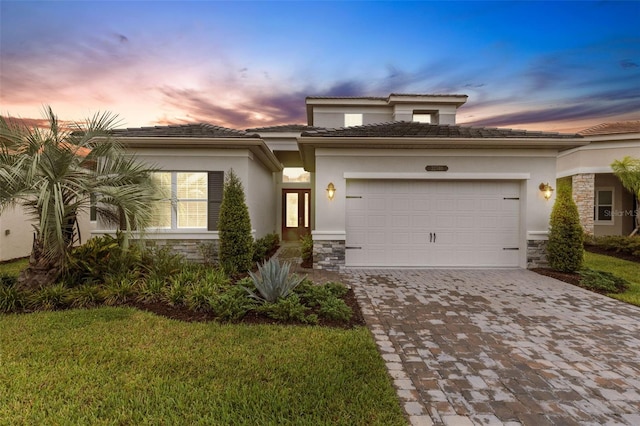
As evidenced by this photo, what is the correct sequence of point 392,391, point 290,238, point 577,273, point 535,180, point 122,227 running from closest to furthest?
point 392,391, point 122,227, point 577,273, point 535,180, point 290,238

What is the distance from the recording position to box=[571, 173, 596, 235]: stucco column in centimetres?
1313

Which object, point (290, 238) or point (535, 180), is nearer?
point (535, 180)

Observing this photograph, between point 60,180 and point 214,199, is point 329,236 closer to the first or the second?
point 214,199

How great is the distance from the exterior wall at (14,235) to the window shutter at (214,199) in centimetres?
575

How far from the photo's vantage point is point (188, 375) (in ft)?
9.66

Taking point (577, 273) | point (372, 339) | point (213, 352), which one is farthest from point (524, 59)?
point (213, 352)

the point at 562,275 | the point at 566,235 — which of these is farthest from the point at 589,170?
the point at 562,275

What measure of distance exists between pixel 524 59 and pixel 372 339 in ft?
40.5

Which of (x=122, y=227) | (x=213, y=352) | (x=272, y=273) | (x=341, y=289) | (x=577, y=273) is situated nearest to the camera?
(x=213, y=352)

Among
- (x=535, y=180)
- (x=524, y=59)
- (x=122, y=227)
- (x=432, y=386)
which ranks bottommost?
(x=432, y=386)

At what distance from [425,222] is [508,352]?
16.3 feet

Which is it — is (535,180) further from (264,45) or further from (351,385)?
(264,45)

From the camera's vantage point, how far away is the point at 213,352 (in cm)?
340

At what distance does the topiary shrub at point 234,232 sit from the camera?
738cm
